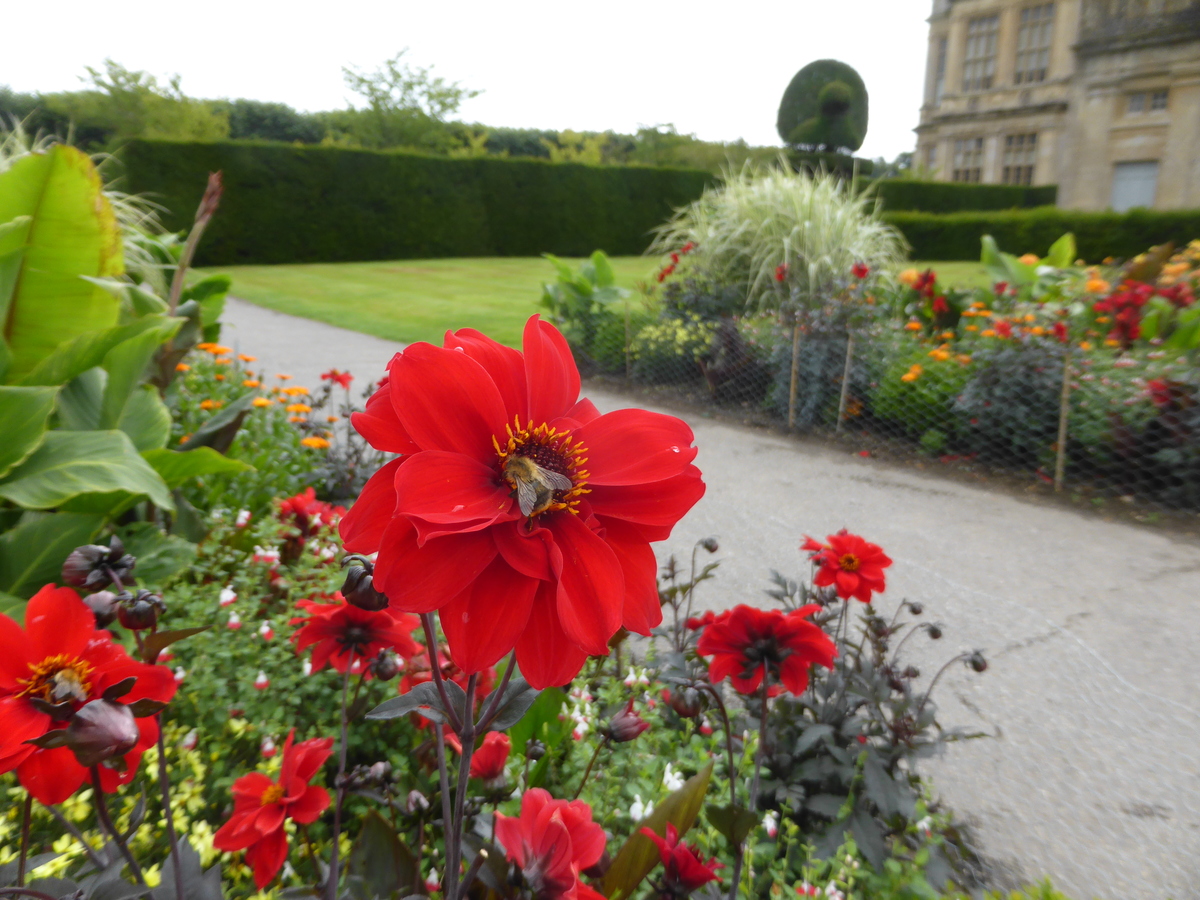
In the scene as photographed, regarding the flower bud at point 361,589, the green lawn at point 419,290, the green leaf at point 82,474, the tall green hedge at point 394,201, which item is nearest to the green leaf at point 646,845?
the flower bud at point 361,589

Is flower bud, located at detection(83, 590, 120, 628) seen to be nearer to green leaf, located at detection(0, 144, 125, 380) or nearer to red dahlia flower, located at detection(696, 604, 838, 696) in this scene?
red dahlia flower, located at detection(696, 604, 838, 696)

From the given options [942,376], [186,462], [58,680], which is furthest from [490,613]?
[942,376]

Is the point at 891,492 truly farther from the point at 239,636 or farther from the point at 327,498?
the point at 239,636

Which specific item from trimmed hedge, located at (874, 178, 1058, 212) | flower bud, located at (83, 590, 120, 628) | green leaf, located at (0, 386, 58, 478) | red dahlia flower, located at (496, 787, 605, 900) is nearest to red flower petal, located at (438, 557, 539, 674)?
red dahlia flower, located at (496, 787, 605, 900)

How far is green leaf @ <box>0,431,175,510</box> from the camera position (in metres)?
1.83

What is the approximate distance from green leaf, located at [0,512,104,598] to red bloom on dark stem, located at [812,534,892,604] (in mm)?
1813

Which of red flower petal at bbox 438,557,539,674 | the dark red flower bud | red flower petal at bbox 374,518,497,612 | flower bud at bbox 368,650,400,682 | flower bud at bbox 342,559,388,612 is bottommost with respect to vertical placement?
the dark red flower bud

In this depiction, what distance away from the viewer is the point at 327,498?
3.77 metres

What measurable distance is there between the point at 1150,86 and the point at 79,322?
3451 cm

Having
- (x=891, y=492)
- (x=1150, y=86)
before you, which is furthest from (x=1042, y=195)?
(x=891, y=492)

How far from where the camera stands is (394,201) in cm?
1891

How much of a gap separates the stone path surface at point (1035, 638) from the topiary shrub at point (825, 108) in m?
25.6

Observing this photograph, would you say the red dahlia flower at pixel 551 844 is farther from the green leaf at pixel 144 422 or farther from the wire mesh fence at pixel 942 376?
the wire mesh fence at pixel 942 376

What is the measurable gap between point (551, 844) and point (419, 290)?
44.6 ft
